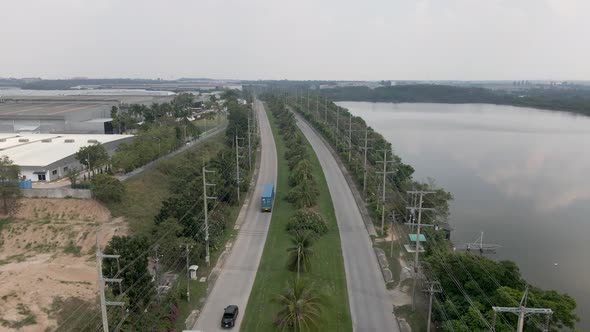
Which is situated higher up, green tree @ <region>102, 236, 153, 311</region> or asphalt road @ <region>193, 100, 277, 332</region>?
green tree @ <region>102, 236, 153, 311</region>

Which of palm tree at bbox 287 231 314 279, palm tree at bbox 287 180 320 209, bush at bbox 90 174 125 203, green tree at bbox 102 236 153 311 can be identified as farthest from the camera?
palm tree at bbox 287 180 320 209

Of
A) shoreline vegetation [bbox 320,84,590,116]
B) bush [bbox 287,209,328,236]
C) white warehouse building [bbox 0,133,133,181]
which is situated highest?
shoreline vegetation [bbox 320,84,590,116]

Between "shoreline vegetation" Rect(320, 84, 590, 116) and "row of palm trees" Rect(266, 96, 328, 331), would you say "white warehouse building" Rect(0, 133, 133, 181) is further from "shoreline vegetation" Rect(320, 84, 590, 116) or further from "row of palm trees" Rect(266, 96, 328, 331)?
"shoreline vegetation" Rect(320, 84, 590, 116)

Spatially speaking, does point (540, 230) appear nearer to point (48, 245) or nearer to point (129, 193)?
point (129, 193)

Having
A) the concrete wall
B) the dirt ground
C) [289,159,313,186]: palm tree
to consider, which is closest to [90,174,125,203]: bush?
the dirt ground

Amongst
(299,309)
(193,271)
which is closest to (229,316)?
(299,309)

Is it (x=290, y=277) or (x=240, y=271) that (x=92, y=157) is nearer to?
(x=240, y=271)

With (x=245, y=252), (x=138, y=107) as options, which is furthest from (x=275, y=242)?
(x=138, y=107)
